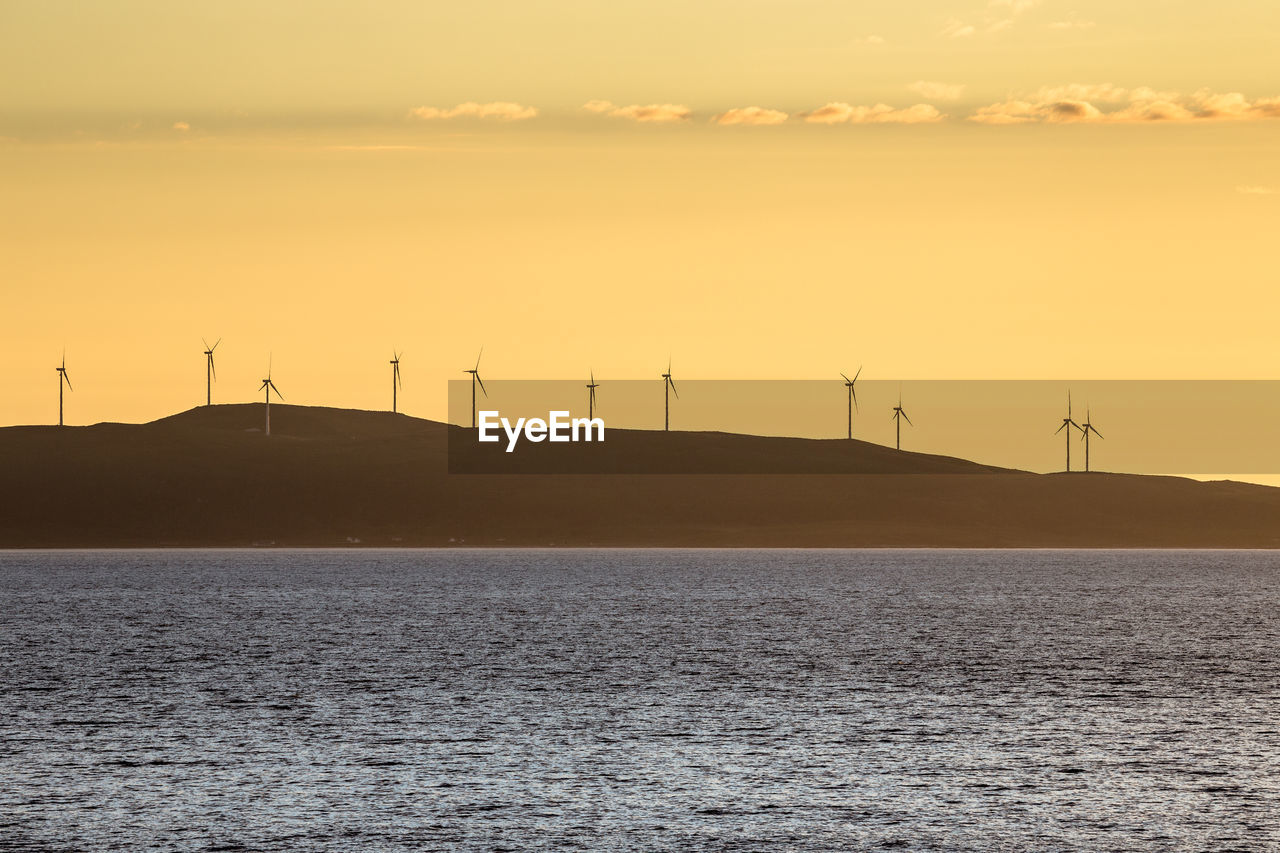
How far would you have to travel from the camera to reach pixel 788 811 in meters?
46.2

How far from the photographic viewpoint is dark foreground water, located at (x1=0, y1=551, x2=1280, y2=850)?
144ft

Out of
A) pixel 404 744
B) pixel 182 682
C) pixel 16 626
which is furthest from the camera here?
pixel 16 626

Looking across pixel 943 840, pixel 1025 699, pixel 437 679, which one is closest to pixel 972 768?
pixel 943 840

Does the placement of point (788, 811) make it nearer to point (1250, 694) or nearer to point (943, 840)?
point (943, 840)

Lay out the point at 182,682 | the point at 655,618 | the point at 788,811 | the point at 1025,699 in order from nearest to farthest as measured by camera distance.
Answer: the point at 788,811, the point at 1025,699, the point at 182,682, the point at 655,618

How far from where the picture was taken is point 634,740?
60594 mm

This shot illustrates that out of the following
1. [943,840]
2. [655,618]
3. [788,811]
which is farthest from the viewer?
[655,618]

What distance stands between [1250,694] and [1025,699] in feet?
36.4

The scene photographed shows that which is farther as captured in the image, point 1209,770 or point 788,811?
point 1209,770

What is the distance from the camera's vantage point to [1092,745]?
59688 millimetres

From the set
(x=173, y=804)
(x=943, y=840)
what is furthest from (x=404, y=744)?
(x=943, y=840)

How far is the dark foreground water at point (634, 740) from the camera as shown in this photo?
43875 mm

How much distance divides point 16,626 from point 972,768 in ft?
316

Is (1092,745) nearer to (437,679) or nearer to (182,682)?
(437,679)
